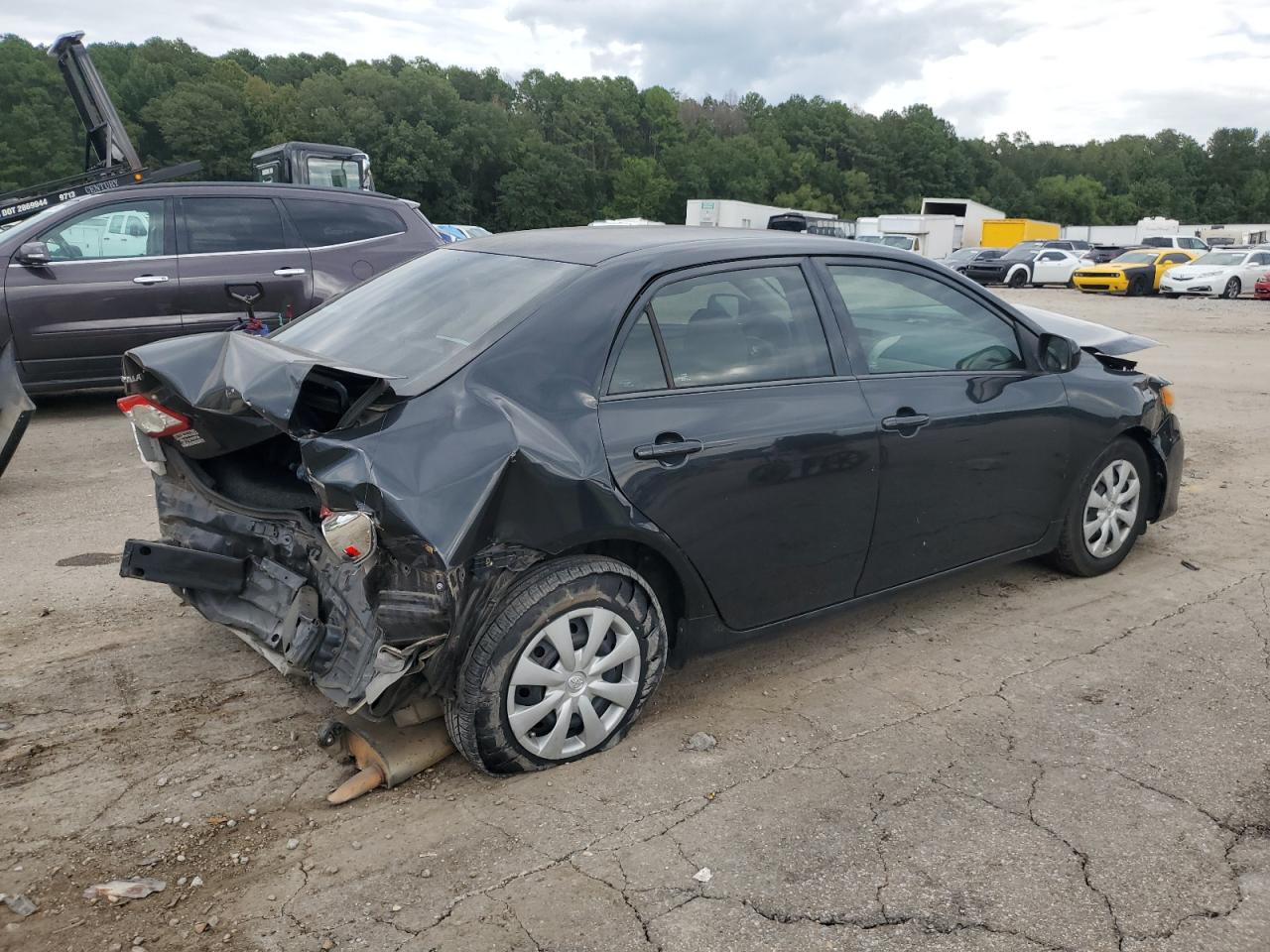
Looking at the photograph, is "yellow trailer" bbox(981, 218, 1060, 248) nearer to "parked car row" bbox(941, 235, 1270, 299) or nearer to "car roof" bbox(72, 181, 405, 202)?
"parked car row" bbox(941, 235, 1270, 299)

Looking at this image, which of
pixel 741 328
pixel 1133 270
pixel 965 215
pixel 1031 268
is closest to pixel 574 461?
pixel 741 328

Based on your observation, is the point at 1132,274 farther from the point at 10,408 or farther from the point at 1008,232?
the point at 10,408

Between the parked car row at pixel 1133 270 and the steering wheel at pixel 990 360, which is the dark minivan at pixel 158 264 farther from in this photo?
the parked car row at pixel 1133 270

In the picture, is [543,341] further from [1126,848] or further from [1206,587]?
[1206,587]

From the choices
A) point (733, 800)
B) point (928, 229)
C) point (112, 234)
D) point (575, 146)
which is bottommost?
point (733, 800)

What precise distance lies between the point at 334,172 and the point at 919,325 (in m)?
21.4

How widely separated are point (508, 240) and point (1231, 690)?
10.7ft

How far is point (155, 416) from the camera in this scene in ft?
11.3

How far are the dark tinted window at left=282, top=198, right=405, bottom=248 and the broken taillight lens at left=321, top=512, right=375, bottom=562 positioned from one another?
677cm

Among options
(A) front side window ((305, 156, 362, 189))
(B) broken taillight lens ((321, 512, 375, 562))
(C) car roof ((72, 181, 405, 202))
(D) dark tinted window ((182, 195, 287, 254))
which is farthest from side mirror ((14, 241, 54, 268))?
(A) front side window ((305, 156, 362, 189))

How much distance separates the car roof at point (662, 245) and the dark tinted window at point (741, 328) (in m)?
0.10

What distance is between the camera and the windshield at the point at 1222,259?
2792cm

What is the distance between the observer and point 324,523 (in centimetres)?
286

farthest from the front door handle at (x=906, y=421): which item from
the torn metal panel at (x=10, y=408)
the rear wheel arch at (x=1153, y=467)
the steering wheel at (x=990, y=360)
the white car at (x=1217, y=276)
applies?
the white car at (x=1217, y=276)
